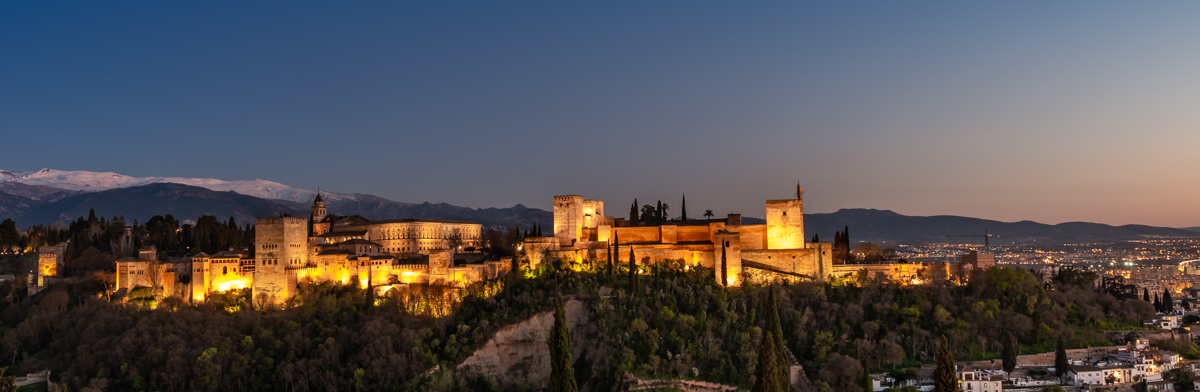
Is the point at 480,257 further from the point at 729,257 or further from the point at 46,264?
the point at 46,264

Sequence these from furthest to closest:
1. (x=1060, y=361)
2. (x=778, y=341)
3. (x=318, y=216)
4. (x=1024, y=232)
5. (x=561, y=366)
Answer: (x=1024, y=232) → (x=318, y=216) → (x=1060, y=361) → (x=778, y=341) → (x=561, y=366)

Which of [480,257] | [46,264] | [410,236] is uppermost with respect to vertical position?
[410,236]

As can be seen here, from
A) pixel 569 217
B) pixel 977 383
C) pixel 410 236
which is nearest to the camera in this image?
pixel 977 383

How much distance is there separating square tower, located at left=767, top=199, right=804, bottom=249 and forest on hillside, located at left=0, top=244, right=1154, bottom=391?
4.37 metres

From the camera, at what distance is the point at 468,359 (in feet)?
142

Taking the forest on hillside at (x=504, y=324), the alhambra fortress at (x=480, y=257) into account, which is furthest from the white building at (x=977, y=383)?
the alhambra fortress at (x=480, y=257)

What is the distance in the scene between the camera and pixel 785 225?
53.3 metres

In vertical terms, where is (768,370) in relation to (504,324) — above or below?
below

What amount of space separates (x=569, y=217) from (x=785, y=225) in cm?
1536

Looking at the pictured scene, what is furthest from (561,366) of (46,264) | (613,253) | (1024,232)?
(1024,232)

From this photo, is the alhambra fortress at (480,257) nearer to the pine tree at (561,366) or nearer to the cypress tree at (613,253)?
the cypress tree at (613,253)

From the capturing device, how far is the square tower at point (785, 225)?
53.2m

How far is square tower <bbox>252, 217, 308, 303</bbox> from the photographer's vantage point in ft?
155

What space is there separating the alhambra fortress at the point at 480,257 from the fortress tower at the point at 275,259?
0.06 meters
